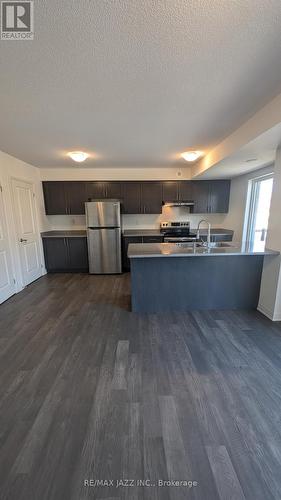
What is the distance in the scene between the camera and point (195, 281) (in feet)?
9.36

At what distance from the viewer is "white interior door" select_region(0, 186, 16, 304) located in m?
3.25

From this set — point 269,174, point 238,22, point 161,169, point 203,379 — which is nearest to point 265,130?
point 238,22

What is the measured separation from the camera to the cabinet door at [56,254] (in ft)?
15.0

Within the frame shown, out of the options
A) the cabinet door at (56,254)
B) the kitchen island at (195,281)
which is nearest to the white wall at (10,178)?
the cabinet door at (56,254)

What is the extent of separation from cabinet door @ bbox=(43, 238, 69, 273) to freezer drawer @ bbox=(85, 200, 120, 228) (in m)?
0.84

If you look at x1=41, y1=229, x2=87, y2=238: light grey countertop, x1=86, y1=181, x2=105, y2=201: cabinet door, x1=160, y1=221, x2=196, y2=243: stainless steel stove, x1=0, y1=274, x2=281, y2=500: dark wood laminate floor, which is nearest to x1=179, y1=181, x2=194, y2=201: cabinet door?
x1=160, y1=221, x2=196, y2=243: stainless steel stove

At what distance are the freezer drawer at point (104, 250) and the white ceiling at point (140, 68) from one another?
7.04 feet

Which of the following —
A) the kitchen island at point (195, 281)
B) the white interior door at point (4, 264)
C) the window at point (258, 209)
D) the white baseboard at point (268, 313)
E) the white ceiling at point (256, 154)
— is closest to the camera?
the white ceiling at point (256, 154)

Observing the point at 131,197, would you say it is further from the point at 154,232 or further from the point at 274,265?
the point at 274,265

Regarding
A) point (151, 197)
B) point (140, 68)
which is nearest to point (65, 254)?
point (151, 197)

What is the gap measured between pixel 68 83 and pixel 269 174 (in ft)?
11.0

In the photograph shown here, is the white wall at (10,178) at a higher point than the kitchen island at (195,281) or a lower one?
higher

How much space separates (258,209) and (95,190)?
3.54 m

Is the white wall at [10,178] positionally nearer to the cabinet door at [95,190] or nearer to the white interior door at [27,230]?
the white interior door at [27,230]
